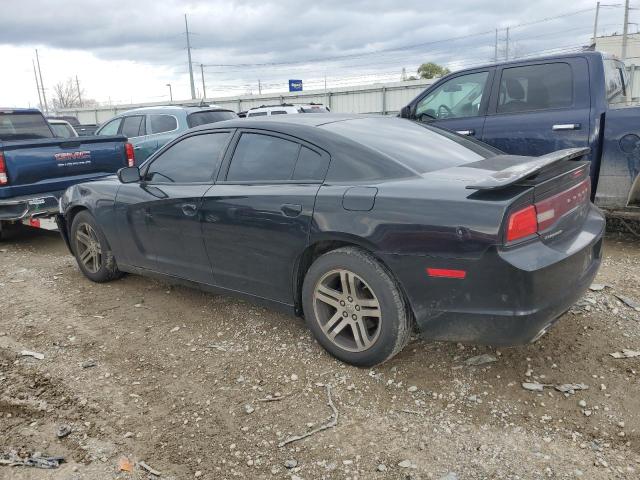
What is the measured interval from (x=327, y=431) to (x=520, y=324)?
112 cm

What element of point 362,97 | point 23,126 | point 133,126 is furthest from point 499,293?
point 362,97

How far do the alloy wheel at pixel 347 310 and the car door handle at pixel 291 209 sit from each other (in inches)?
16.7

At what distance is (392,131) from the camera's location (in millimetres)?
3645

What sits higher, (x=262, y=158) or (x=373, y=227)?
(x=262, y=158)

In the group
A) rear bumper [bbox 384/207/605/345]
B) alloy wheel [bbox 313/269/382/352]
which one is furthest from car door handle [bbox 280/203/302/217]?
rear bumper [bbox 384/207/605/345]

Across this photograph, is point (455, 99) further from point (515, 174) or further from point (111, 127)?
point (111, 127)

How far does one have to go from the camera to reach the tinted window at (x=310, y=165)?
3.29 m

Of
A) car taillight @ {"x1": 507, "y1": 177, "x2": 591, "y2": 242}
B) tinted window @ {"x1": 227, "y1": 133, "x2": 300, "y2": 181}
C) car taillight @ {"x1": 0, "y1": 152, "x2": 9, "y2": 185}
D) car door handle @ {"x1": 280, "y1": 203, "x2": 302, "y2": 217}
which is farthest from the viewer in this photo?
car taillight @ {"x1": 0, "y1": 152, "x2": 9, "y2": 185}

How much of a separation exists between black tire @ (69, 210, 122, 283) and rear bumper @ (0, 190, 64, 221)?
1.42 m

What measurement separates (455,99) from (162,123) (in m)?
6.17

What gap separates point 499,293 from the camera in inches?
103

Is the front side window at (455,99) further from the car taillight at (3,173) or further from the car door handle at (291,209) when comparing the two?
the car taillight at (3,173)

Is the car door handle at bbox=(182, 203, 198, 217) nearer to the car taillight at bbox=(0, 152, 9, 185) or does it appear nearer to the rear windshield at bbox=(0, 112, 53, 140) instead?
the car taillight at bbox=(0, 152, 9, 185)

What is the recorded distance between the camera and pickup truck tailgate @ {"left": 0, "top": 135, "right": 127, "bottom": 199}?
6.30m
